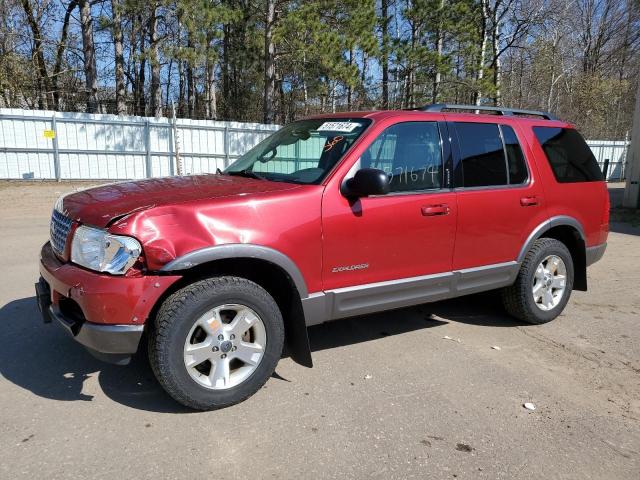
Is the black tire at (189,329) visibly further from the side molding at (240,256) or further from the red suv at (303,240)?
the side molding at (240,256)

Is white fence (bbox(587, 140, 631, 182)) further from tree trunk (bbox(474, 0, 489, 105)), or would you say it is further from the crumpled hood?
the crumpled hood

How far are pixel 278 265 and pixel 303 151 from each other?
1282 mm

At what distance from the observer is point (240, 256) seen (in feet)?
10.1

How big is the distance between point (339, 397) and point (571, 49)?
4638cm

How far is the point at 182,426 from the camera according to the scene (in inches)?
118

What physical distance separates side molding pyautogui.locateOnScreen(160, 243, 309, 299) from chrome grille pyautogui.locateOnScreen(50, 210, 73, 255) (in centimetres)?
80

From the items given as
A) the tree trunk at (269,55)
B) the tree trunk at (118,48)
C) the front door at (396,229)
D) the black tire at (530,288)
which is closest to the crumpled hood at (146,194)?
the front door at (396,229)

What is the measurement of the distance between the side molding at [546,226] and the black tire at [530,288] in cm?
8

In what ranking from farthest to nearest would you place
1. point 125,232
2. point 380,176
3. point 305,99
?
point 305,99, point 380,176, point 125,232

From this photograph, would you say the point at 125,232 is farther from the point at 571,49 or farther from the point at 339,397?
the point at 571,49

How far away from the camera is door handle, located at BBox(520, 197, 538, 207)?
4.46 meters

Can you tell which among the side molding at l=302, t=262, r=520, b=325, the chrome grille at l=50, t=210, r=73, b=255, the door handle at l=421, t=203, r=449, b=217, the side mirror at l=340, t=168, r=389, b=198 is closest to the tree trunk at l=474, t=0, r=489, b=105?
the side molding at l=302, t=262, r=520, b=325

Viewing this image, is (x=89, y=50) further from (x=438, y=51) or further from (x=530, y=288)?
(x=530, y=288)

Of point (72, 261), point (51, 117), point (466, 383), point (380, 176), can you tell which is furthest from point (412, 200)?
point (51, 117)
